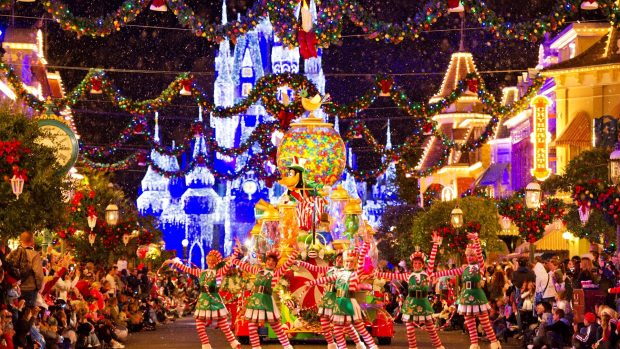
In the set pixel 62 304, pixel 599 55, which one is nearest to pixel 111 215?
pixel 62 304

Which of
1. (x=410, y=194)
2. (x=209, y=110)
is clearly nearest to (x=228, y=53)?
(x=410, y=194)

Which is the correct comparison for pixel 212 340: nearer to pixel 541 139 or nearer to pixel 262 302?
pixel 262 302

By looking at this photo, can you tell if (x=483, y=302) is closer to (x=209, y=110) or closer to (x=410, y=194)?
(x=209, y=110)

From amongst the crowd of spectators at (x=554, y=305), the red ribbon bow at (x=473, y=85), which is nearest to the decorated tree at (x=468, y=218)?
the red ribbon bow at (x=473, y=85)

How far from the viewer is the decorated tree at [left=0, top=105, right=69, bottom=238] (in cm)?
2047

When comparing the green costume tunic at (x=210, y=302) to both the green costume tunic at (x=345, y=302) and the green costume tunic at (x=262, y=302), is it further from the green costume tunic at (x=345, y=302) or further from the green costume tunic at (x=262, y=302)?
the green costume tunic at (x=345, y=302)

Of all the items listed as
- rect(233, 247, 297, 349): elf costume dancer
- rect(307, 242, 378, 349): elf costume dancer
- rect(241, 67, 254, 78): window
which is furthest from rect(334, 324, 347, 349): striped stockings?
rect(241, 67, 254, 78): window

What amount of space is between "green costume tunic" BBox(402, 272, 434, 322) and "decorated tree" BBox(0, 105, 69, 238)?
5831mm

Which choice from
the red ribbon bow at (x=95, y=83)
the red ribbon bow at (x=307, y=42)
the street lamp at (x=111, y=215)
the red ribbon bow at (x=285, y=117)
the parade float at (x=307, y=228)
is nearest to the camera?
the parade float at (x=307, y=228)

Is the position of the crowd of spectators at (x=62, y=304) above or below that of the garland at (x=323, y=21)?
below

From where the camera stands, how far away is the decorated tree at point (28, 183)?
67.2 feet

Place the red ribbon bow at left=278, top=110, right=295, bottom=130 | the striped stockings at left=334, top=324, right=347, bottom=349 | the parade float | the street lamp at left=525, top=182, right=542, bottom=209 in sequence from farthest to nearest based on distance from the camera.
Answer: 1. the street lamp at left=525, top=182, right=542, bottom=209
2. the red ribbon bow at left=278, top=110, right=295, bottom=130
3. the parade float
4. the striped stockings at left=334, top=324, right=347, bottom=349

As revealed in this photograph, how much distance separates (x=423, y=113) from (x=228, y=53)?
103898 mm

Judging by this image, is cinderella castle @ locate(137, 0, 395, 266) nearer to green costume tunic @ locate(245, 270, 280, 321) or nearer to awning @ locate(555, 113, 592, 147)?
awning @ locate(555, 113, 592, 147)
